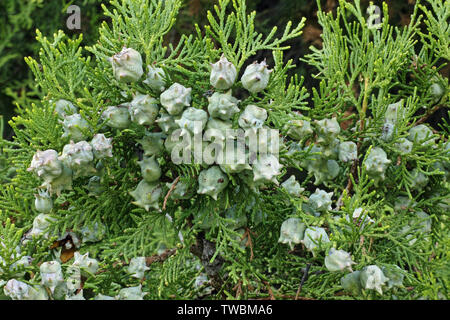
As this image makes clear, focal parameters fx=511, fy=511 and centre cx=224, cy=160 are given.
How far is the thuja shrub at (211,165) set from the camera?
0.84 metres

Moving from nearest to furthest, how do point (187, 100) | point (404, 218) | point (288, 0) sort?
point (187, 100) < point (404, 218) < point (288, 0)

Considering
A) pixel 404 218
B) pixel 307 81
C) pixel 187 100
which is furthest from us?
pixel 307 81

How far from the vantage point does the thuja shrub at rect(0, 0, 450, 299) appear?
84 centimetres

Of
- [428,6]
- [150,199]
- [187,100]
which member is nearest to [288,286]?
[150,199]

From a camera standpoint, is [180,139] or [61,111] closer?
[180,139]

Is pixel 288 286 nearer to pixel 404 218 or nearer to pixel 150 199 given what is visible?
pixel 404 218

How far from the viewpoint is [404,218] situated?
1058mm

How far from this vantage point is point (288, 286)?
1127 millimetres

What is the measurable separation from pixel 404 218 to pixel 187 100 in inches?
21.0

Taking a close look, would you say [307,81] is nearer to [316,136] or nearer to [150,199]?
[316,136]

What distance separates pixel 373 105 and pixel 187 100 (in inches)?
17.0

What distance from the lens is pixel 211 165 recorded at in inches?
33.2
